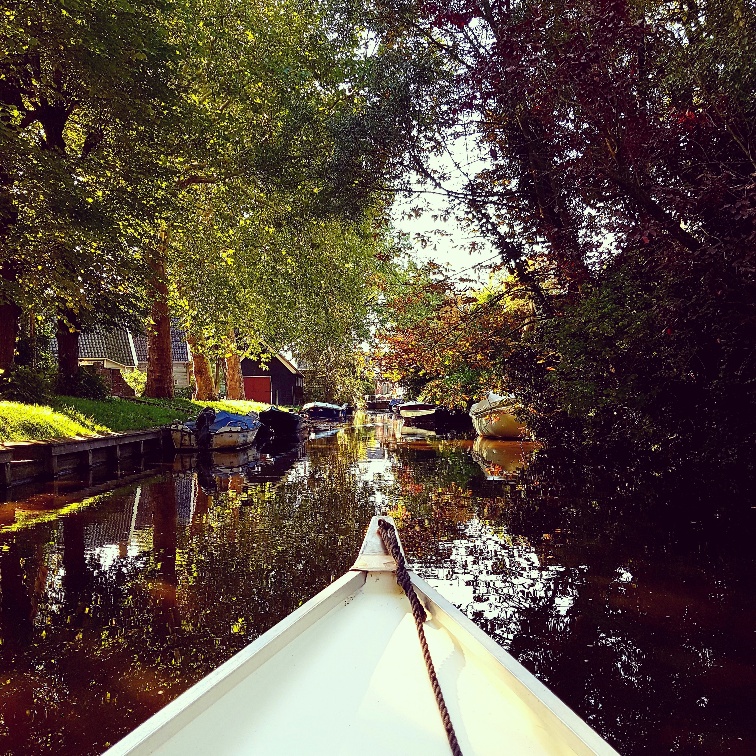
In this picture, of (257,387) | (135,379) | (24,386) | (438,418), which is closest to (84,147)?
(24,386)

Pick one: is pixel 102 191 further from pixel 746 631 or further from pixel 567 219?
pixel 746 631

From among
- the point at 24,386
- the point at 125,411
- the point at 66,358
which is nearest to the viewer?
the point at 24,386

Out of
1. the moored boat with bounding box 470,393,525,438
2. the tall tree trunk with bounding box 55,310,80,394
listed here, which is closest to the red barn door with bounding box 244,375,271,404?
the moored boat with bounding box 470,393,525,438

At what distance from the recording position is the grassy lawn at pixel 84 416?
1252 centimetres

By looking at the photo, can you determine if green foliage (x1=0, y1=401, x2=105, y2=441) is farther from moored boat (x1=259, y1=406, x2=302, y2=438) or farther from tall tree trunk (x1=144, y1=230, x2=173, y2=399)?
moored boat (x1=259, y1=406, x2=302, y2=438)

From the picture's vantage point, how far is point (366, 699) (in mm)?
2338

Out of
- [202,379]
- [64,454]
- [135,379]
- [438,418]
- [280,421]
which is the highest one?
[135,379]

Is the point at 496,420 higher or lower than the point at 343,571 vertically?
higher

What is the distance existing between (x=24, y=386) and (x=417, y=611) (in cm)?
1542

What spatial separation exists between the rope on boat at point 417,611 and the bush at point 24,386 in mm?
14195

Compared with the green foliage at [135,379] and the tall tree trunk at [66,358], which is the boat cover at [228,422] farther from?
the green foliage at [135,379]

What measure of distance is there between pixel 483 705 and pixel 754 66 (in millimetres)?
7072

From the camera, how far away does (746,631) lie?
4555 millimetres

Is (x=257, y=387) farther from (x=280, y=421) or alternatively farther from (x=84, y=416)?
(x=84, y=416)
